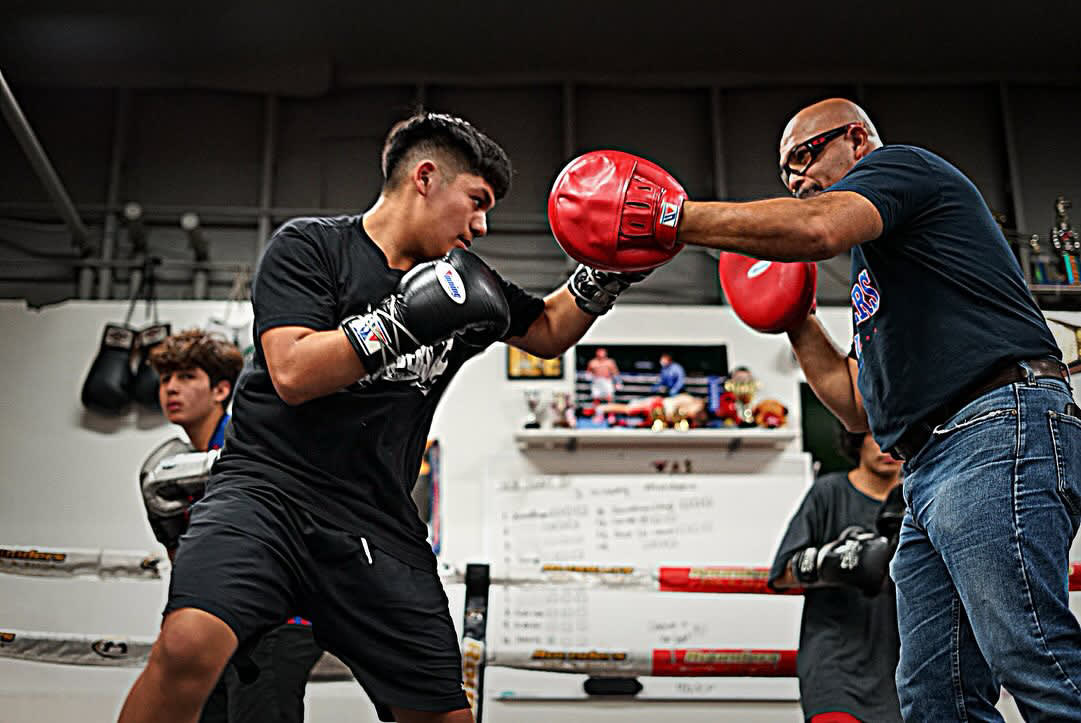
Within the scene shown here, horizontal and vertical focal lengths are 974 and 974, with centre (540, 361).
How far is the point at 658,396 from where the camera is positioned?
4438 mm

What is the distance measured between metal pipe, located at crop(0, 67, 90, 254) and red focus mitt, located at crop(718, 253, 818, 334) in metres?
3.04

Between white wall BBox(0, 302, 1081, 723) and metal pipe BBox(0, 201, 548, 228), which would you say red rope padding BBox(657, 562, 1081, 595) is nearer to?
white wall BBox(0, 302, 1081, 723)

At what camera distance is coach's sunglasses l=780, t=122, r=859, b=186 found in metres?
1.94

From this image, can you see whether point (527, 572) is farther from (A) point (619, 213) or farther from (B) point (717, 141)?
(B) point (717, 141)

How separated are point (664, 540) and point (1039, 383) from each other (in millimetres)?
2801

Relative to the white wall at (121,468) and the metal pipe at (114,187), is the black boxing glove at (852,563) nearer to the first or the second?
the white wall at (121,468)

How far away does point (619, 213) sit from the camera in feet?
5.27

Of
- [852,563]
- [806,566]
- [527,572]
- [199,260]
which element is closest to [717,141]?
[199,260]

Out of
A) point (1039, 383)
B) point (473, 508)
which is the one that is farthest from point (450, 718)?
point (473, 508)

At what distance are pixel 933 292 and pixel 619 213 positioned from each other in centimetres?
55

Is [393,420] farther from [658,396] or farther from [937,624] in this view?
[658,396]

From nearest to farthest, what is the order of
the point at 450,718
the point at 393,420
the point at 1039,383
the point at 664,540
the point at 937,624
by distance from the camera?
1. the point at 1039,383
2. the point at 937,624
3. the point at 450,718
4. the point at 393,420
5. the point at 664,540

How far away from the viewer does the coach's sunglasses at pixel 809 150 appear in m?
1.94

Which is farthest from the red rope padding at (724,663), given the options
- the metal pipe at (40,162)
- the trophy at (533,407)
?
the metal pipe at (40,162)
